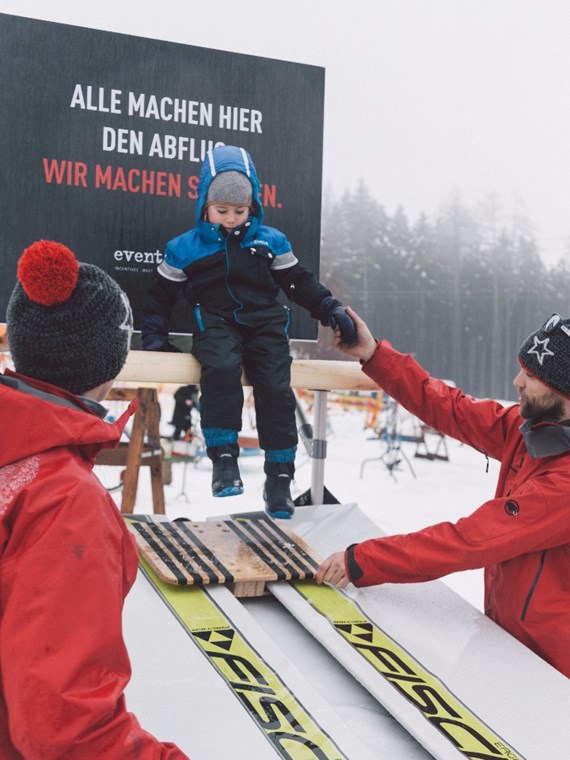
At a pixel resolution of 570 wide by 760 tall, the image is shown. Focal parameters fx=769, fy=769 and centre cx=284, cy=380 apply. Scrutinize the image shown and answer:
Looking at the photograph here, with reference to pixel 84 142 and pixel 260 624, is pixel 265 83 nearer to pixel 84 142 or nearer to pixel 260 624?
pixel 84 142

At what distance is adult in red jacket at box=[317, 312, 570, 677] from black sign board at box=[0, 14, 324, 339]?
1089 mm

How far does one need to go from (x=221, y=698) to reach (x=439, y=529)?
64 cm

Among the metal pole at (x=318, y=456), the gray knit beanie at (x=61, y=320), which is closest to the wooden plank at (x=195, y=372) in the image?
the metal pole at (x=318, y=456)

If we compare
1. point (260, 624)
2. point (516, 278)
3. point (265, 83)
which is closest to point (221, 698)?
point (260, 624)

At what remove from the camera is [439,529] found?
1.73 meters

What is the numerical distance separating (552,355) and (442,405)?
17.0 inches

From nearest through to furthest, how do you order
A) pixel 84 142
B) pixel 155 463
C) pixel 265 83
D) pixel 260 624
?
pixel 260 624
pixel 84 142
pixel 265 83
pixel 155 463

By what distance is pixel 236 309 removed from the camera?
2303mm

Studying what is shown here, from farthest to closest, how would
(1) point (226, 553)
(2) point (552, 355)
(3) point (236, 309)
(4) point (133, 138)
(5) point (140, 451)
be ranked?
(5) point (140, 451) < (4) point (133, 138) < (3) point (236, 309) < (1) point (226, 553) < (2) point (552, 355)

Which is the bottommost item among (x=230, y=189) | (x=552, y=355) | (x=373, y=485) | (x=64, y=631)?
(x=373, y=485)

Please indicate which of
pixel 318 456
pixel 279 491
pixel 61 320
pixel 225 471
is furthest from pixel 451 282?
pixel 61 320

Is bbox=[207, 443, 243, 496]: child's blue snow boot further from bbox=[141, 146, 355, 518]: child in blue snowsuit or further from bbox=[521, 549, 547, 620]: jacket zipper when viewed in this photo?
bbox=[521, 549, 547, 620]: jacket zipper

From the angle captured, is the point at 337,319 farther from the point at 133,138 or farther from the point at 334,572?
the point at 133,138

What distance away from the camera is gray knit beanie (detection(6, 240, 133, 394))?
885 millimetres
